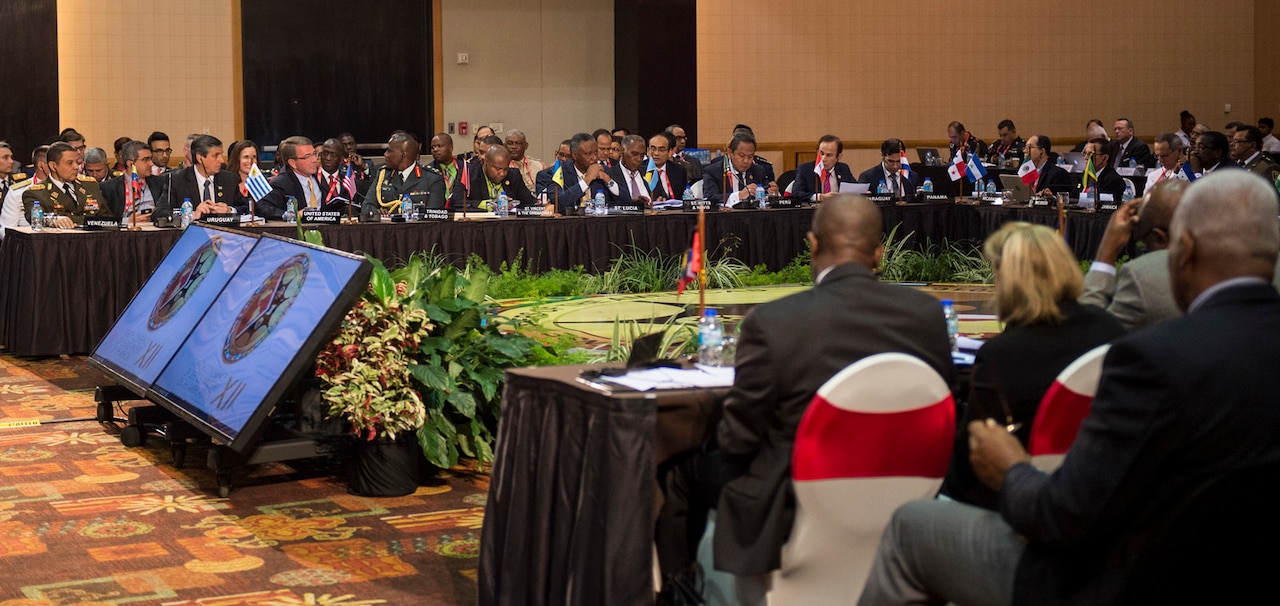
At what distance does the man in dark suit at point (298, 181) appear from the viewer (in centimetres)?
963

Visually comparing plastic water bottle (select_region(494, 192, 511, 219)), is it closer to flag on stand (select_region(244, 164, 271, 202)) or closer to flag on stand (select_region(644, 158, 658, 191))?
flag on stand (select_region(244, 164, 271, 202))

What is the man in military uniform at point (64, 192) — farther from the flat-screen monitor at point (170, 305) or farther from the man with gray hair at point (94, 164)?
the flat-screen monitor at point (170, 305)

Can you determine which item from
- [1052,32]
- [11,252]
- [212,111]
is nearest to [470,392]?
[11,252]

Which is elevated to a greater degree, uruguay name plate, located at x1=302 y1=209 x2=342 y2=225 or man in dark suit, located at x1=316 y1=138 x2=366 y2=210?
man in dark suit, located at x1=316 y1=138 x2=366 y2=210

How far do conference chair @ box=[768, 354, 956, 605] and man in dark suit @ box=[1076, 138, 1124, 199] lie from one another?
756cm

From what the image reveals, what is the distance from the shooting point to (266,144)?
15977 millimetres

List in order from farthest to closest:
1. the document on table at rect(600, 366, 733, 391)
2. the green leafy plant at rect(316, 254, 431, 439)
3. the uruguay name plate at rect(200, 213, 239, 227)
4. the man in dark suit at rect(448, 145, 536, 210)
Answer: the man in dark suit at rect(448, 145, 536, 210), the uruguay name plate at rect(200, 213, 239, 227), the green leafy plant at rect(316, 254, 431, 439), the document on table at rect(600, 366, 733, 391)

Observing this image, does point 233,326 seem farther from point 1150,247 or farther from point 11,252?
point 11,252

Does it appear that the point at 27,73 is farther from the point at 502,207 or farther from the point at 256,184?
the point at 502,207

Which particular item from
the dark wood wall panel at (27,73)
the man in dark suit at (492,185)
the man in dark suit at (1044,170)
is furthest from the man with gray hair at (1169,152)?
the dark wood wall panel at (27,73)

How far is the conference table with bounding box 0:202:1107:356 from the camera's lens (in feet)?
26.9

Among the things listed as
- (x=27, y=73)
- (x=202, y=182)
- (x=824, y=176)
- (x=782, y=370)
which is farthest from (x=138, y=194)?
(x=782, y=370)

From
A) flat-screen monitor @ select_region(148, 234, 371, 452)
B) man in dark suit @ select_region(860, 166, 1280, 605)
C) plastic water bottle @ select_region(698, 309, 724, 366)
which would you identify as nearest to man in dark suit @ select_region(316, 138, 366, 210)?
flat-screen monitor @ select_region(148, 234, 371, 452)

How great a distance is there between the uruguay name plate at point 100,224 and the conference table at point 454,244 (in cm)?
8
